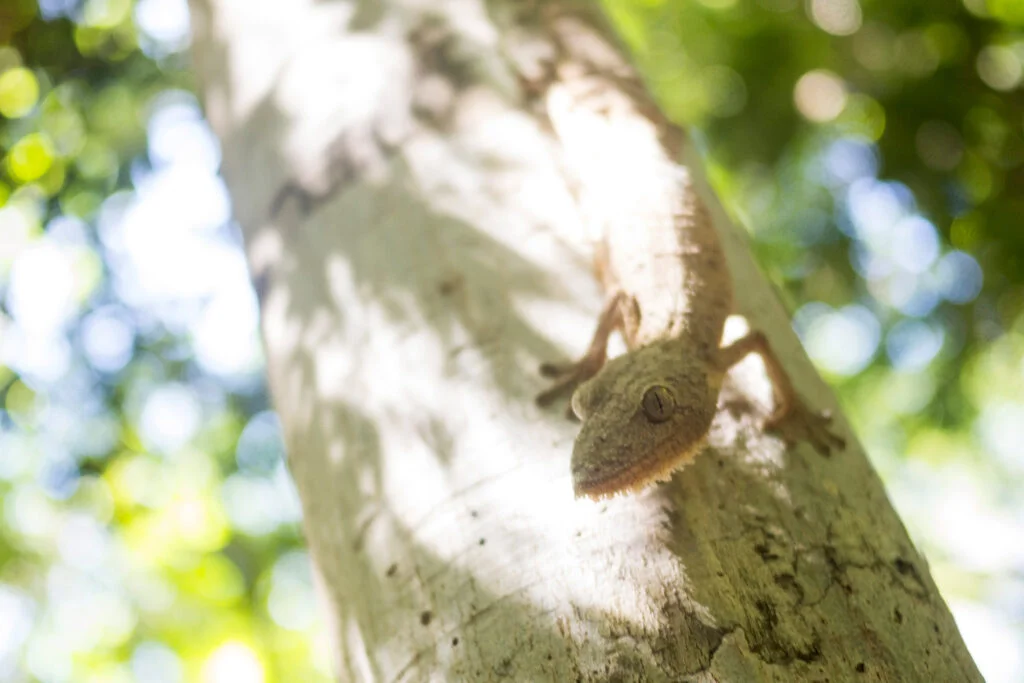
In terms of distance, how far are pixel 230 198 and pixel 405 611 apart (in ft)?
→ 6.76

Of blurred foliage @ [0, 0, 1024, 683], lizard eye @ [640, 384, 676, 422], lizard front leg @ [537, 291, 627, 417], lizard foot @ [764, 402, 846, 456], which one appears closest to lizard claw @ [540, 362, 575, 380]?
lizard front leg @ [537, 291, 627, 417]

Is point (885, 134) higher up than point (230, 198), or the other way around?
point (230, 198)

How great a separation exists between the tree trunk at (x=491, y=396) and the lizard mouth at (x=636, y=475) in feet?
0.11

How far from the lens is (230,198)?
11.3ft

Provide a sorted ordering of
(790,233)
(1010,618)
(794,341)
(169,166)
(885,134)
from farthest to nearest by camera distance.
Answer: (1010,618)
(790,233)
(169,166)
(885,134)
(794,341)

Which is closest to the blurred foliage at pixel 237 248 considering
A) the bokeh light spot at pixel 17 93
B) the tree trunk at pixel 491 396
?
the bokeh light spot at pixel 17 93

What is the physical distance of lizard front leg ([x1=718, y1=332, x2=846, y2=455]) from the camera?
229cm

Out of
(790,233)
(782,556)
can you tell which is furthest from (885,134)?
(782,556)

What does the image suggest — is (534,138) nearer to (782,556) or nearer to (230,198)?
(230,198)

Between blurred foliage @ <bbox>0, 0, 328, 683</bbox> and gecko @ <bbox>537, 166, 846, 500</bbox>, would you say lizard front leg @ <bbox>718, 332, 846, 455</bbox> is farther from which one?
blurred foliage @ <bbox>0, 0, 328, 683</bbox>

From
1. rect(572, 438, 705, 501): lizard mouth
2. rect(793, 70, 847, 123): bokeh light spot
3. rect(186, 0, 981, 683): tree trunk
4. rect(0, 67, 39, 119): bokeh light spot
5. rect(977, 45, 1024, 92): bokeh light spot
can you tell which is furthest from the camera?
rect(793, 70, 847, 123): bokeh light spot

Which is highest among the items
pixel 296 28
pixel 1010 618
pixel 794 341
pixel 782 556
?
pixel 296 28

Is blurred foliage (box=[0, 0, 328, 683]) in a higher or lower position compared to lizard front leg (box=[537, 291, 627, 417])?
lower

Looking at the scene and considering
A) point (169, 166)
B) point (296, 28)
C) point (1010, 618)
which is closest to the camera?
point (296, 28)
